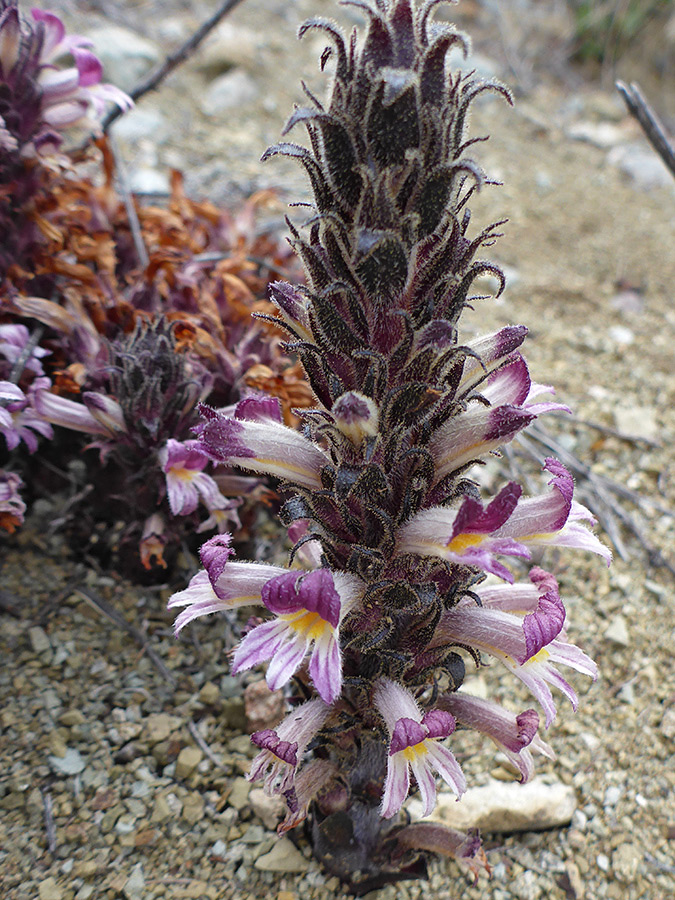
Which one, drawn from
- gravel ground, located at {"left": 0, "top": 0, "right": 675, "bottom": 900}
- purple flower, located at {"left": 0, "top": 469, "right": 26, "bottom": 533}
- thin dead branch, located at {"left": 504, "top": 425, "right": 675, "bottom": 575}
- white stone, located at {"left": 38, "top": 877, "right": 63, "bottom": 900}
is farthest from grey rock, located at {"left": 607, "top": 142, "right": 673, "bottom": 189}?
white stone, located at {"left": 38, "top": 877, "right": 63, "bottom": 900}

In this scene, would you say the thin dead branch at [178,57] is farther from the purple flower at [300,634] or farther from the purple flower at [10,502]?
the purple flower at [300,634]

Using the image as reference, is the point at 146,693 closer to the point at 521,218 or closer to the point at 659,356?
the point at 659,356

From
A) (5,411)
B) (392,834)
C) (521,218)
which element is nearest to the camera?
(392,834)

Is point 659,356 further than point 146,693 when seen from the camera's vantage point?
Yes

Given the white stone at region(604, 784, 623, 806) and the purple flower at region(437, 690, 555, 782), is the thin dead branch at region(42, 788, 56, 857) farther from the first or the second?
the white stone at region(604, 784, 623, 806)

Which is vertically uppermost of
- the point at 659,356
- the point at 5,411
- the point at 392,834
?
the point at 659,356

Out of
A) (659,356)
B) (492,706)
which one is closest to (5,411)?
(492,706)

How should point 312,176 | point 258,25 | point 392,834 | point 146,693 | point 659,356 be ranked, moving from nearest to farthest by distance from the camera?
1. point 312,176
2. point 392,834
3. point 146,693
4. point 659,356
5. point 258,25

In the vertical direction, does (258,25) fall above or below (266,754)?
above

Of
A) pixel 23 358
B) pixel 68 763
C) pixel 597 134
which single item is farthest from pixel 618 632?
pixel 597 134
